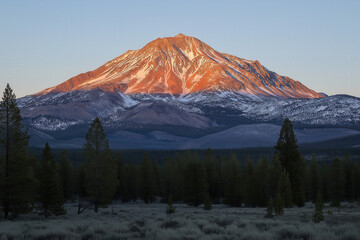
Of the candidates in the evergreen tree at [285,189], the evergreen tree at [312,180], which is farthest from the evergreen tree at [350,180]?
the evergreen tree at [285,189]

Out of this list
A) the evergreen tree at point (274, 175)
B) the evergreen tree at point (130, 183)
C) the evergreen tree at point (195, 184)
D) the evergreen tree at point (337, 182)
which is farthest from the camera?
the evergreen tree at point (130, 183)

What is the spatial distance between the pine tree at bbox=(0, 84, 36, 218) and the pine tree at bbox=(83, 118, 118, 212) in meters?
11.7

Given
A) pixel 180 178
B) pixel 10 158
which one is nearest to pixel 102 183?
pixel 10 158

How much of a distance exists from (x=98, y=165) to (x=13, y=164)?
1399cm

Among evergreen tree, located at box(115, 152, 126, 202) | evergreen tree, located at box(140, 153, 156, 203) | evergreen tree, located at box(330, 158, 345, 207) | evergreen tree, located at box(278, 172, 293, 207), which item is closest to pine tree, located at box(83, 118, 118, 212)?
evergreen tree, located at box(278, 172, 293, 207)

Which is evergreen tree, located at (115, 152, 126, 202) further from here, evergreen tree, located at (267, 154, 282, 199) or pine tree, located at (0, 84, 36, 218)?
pine tree, located at (0, 84, 36, 218)

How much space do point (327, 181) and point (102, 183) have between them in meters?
49.6

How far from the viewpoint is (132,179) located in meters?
92.0

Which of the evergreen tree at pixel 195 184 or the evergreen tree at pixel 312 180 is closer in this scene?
the evergreen tree at pixel 195 184

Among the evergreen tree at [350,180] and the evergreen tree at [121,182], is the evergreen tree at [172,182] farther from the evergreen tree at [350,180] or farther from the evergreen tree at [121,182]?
the evergreen tree at [350,180]

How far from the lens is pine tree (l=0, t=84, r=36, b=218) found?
3466cm

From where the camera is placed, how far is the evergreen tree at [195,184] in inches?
2717

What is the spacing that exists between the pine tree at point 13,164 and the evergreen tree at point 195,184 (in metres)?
36.0

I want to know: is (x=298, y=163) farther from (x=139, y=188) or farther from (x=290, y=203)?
(x=139, y=188)
